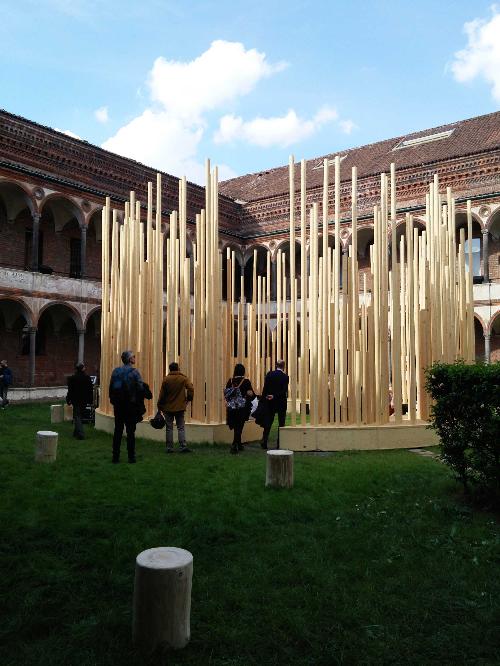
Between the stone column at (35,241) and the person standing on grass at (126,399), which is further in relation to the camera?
the stone column at (35,241)

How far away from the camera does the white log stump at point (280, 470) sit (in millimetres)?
6133

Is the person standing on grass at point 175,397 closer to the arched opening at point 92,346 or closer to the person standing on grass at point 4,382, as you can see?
the person standing on grass at point 4,382

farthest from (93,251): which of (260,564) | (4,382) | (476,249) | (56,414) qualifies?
(260,564)

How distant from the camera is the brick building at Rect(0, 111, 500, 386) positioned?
64.2ft

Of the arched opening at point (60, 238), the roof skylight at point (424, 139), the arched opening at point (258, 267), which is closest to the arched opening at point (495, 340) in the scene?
the roof skylight at point (424, 139)

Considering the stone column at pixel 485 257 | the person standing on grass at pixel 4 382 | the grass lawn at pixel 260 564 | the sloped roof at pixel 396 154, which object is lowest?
the grass lawn at pixel 260 564

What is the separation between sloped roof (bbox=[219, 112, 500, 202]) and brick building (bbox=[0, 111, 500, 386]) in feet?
0.42

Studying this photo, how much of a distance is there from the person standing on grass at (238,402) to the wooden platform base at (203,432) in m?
0.53

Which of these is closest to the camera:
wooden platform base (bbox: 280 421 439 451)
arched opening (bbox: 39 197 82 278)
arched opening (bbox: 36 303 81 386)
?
wooden platform base (bbox: 280 421 439 451)

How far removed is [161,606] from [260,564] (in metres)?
1.24

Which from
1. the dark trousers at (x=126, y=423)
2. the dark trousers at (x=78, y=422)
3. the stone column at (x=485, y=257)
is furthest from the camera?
the stone column at (x=485, y=257)

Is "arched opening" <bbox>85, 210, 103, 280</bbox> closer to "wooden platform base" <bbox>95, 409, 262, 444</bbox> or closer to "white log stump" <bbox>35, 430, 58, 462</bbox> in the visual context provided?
"wooden platform base" <bbox>95, 409, 262, 444</bbox>

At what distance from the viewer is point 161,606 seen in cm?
298

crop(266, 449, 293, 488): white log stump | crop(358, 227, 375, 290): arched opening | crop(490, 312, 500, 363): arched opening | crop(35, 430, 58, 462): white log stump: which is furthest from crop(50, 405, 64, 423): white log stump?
crop(490, 312, 500, 363): arched opening
